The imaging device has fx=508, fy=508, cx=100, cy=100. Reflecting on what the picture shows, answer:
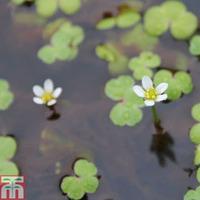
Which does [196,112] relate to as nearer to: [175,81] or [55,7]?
[175,81]

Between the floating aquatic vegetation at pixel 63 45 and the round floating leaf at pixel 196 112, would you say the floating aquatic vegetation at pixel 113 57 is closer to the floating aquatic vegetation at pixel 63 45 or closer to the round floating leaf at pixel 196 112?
the floating aquatic vegetation at pixel 63 45

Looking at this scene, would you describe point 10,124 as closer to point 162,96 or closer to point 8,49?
point 8,49

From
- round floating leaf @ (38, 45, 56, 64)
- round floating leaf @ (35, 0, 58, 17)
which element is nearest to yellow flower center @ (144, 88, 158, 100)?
round floating leaf @ (38, 45, 56, 64)

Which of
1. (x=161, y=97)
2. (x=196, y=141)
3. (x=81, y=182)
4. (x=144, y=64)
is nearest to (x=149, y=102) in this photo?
(x=161, y=97)

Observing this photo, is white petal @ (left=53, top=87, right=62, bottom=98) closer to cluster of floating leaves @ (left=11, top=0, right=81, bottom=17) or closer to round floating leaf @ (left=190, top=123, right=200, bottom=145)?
cluster of floating leaves @ (left=11, top=0, right=81, bottom=17)

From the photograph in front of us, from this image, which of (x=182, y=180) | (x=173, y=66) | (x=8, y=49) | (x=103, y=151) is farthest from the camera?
(x=8, y=49)

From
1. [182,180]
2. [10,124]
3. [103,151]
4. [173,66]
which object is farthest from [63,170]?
[173,66]

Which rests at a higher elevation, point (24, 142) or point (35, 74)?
point (35, 74)
